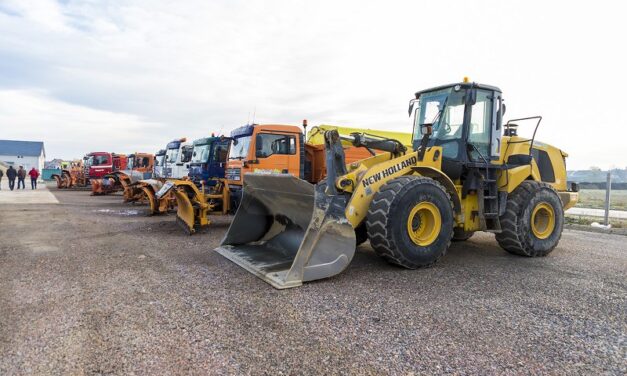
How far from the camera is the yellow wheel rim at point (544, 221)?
22.2 feet

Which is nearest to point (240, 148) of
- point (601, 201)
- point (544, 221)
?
point (544, 221)

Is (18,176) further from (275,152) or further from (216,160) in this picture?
(275,152)

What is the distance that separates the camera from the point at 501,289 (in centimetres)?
483

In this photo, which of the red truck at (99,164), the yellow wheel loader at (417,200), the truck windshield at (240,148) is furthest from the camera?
the red truck at (99,164)


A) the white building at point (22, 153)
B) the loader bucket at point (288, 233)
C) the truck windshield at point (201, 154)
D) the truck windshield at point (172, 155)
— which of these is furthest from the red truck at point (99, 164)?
the white building at point (22, 153)

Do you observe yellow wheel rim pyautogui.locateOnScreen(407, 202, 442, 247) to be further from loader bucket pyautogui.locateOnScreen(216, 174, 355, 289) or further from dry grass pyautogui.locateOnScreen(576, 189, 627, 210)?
dry grass pyautogui.locateOnScreen(576, 189, 627, 210)

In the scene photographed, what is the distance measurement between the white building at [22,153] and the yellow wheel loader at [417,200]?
244ft

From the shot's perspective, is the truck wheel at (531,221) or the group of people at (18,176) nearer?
the truck wheel at (531,221)

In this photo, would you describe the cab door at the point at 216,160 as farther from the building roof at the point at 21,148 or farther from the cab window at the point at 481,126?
the building roof at the point at 21,148

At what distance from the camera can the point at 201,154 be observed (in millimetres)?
14016

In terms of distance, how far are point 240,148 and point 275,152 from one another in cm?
100

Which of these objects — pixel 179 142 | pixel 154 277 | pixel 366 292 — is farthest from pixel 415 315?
pixel 179 142

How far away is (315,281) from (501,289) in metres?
2.16

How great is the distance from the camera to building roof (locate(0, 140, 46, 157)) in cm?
6700
